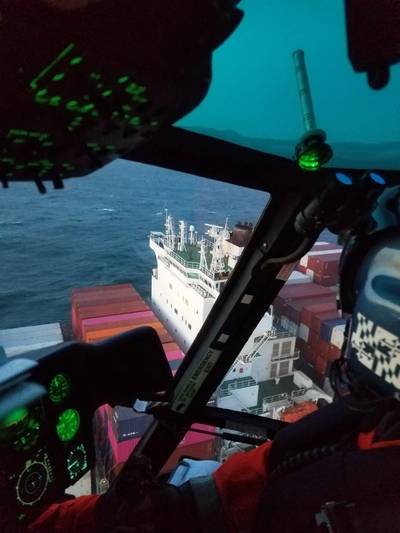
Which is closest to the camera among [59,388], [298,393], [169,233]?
[59,388]

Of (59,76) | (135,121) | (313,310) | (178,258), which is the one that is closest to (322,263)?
(313,310)

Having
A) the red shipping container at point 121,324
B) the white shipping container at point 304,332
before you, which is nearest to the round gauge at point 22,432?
the red shipping container at point 121,324

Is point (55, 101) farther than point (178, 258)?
No

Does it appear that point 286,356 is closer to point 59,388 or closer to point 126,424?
point 126,424

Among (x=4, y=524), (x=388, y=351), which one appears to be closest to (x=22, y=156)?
(x=4, y=524)

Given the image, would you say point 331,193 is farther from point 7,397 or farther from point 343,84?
point 7,397

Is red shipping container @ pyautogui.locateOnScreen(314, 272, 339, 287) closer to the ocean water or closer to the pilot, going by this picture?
the ocean water

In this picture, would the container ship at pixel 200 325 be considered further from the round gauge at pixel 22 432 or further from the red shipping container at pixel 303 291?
the round gauge at pixel 22 432

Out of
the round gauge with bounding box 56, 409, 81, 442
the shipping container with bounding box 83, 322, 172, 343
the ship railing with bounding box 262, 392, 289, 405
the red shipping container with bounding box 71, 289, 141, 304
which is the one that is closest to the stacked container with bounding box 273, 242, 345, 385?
the ship railing with bounding box 262, 392, 289, 405
